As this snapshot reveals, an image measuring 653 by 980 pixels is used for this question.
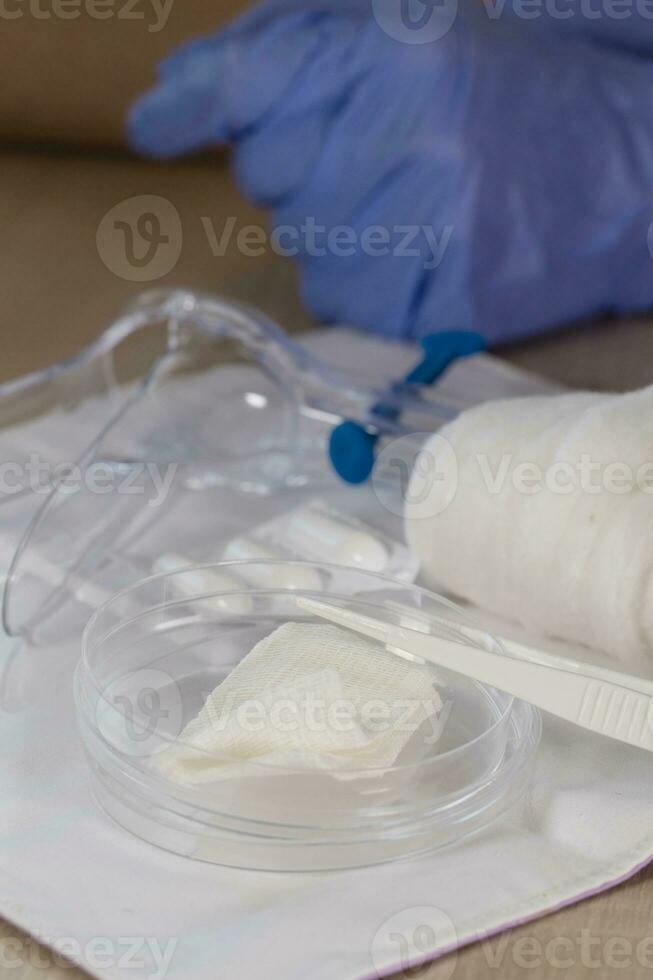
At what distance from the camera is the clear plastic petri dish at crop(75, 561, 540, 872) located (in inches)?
14.1

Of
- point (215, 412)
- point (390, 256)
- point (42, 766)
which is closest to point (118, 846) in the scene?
point (42, 766)

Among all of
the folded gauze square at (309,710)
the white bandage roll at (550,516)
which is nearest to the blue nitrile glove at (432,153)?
the white bandage roll at (550,516)

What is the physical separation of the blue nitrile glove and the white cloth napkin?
46cm

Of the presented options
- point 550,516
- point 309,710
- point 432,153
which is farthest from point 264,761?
point 432,153

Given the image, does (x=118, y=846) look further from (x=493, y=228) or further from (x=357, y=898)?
(x=493, y=228)

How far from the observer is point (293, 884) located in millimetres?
355

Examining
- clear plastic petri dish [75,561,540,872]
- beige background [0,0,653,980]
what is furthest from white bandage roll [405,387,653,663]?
beige background [0,0,653,980]

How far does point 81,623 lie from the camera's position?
1.68 feet

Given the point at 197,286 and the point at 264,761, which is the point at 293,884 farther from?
the point at 197,286

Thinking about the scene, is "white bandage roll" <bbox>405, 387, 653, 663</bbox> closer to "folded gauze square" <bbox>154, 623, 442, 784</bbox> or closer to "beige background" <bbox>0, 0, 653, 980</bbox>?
"folded gauze square" <bbox>154, 623, 442, 784</bbox>

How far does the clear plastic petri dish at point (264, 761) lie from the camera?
0.36 metres

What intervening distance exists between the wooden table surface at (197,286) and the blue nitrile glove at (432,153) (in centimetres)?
6

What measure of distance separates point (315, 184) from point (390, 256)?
75 millimetres

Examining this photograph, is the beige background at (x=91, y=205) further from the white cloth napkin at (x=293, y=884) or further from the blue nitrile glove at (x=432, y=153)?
the white cloth napkin at (x=293, y=884)
